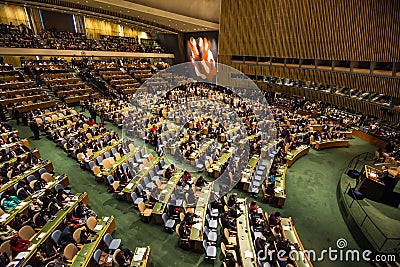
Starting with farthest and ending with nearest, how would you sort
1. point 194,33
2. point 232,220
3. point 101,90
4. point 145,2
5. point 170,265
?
point 194,33
point 101,90
point 145,2
point 232,220
point 170,265

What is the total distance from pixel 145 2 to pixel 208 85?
44.2 feet

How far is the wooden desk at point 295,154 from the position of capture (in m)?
12.7

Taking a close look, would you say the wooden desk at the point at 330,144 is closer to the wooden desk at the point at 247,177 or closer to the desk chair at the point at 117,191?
the wooden desk at the point at 247,177

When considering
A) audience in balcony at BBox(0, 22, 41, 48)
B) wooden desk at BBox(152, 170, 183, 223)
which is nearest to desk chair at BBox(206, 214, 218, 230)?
wooden desk at BBox(152, 170, 183, 223)

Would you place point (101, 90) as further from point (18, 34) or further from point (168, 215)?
point (168, 215)

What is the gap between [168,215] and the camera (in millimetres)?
8164

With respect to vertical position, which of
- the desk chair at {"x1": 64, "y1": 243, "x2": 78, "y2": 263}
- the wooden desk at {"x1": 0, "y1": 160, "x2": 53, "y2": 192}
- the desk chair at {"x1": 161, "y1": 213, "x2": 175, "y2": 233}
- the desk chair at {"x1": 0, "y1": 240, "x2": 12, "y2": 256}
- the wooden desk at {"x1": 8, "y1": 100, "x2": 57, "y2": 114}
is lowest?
the desk chair at {"x1": 161, "y1": 213, "x2": 175, "y2": 233}

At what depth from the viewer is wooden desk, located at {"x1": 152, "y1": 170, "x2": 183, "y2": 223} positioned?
312 inches

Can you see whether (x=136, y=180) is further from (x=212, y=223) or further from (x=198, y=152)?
(x=198, y=152)

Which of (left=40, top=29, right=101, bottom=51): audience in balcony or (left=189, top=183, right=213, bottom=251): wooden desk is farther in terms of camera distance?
(left=40, top=29, right=101, bottom=51): audience in balcony

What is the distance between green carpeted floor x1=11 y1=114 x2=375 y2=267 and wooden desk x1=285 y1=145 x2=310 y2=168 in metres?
0.29

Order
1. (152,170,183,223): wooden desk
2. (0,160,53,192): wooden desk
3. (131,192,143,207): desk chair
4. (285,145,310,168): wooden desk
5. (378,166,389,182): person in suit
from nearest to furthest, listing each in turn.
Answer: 1. (152,170,183,223): wooden desk
2. (0,160,53,192): wooden desk
3. (131,192,143,207): desk chair
4. (378,166,389,182): person in suit
5. (285,145,310,168): wooden desk

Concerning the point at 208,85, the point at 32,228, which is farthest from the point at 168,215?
the point at 208,85

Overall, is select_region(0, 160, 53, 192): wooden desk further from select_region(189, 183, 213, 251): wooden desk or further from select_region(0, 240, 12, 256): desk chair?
select_region(189, 183, 213, 251): wooden desk
